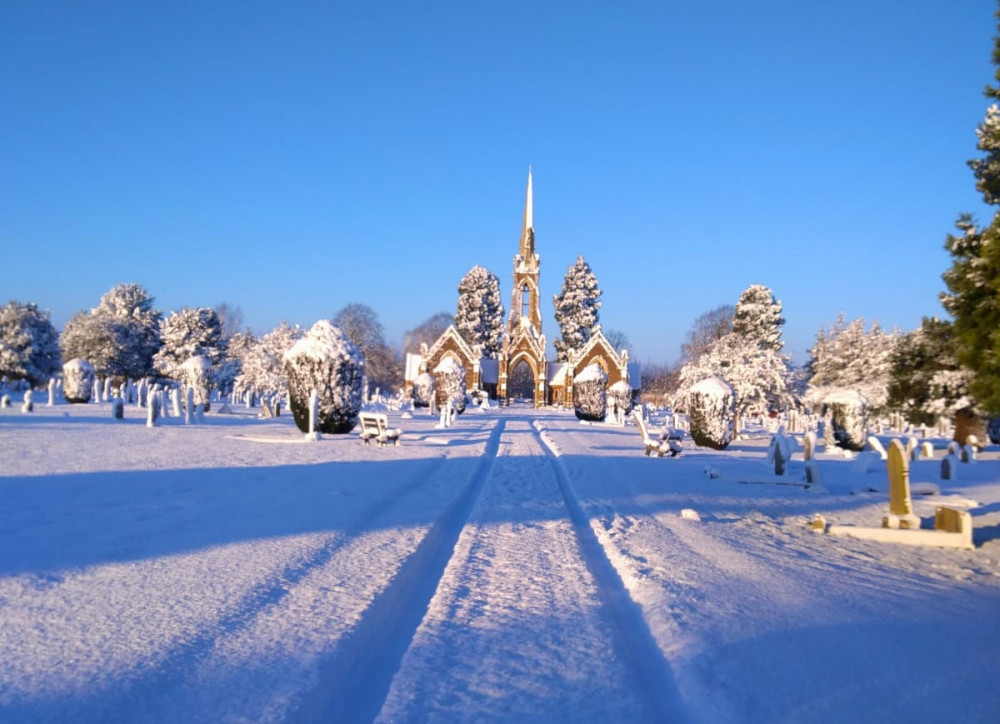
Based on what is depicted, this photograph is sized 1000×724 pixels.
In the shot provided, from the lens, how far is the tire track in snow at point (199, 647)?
10.0 feet

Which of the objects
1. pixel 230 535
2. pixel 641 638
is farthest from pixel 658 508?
pixel 230 535

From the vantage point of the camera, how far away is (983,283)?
11062mm

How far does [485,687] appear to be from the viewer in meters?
3.54

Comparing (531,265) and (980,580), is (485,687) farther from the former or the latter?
(531,265)

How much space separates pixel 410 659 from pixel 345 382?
16.4 meters

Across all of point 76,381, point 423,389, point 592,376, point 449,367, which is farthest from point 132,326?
point 592,376

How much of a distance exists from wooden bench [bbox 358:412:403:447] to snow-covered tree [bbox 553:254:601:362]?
53.7 metres

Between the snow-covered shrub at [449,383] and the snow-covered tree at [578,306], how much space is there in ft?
103

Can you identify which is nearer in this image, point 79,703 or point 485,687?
point 79,703

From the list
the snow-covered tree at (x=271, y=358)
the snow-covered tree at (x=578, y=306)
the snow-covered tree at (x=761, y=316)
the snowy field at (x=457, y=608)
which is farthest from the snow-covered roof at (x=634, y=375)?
the snowy field at (x=457, y=608)

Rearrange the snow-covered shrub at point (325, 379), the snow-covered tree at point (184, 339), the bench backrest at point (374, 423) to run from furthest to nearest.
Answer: the snow-covered tree at point (184, 339), the snow-covered shrub at point (325, 379), the bench backrest at point (374, 423)

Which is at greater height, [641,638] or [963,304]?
[963,304]

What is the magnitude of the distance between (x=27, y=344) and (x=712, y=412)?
1776 inches

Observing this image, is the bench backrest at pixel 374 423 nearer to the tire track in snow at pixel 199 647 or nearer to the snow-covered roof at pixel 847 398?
the tire track in snow at pixel 199 647
